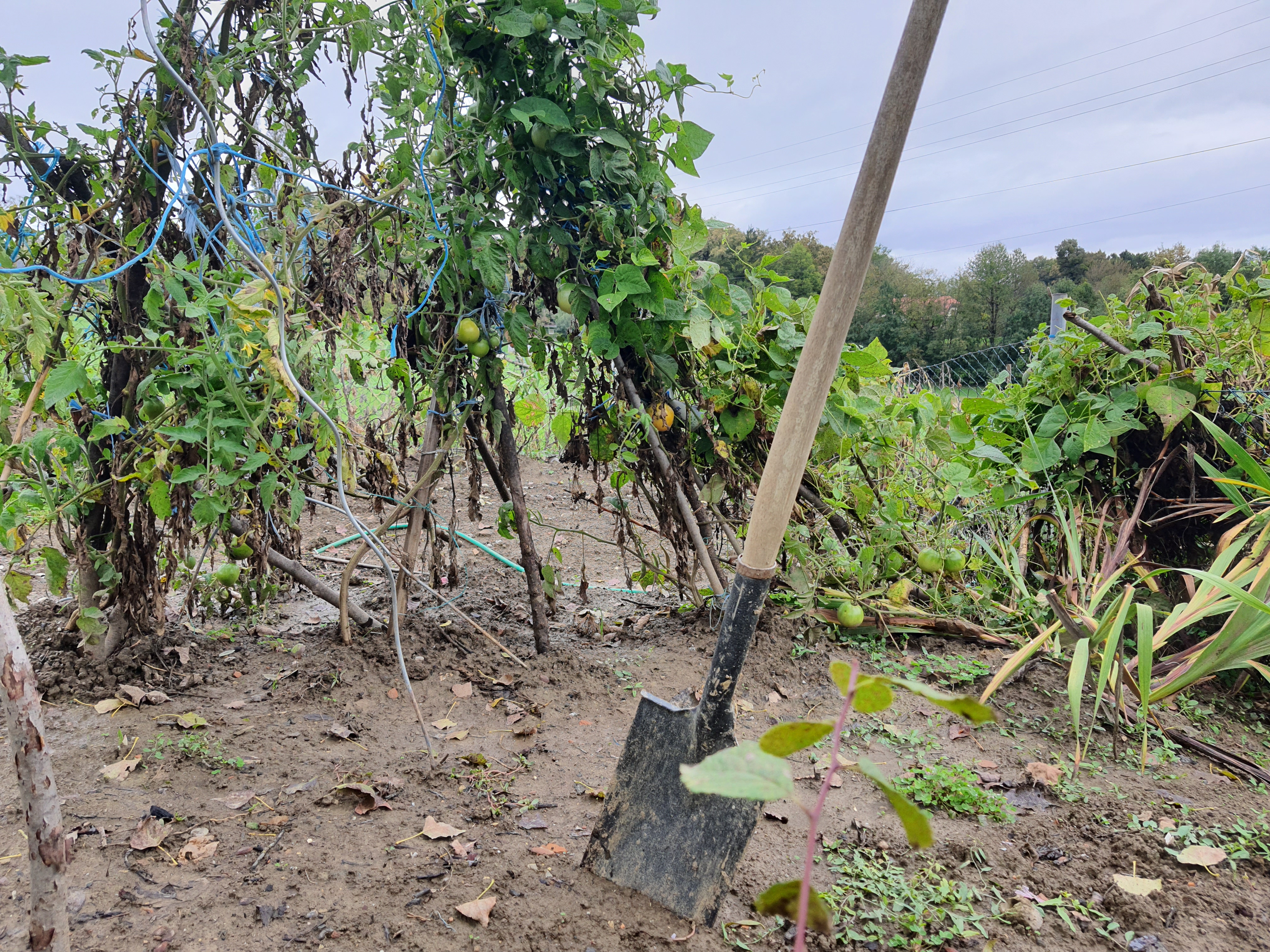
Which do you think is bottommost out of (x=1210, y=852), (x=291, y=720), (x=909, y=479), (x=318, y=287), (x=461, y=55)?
(x=291, y=720)

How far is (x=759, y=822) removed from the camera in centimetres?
174

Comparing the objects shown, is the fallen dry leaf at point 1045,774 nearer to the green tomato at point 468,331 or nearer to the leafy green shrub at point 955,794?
the leafy green shrub at point 955,794

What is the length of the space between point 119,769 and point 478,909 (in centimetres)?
105

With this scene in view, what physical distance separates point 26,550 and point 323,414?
1157 millimetres

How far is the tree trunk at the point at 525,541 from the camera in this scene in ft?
8.27

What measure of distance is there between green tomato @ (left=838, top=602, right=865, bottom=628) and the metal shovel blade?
1220 mm

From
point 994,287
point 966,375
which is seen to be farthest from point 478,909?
point 994,287

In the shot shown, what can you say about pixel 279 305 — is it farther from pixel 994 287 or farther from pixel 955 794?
pixel 994 287

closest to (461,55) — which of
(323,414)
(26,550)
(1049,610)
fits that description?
(323,414)

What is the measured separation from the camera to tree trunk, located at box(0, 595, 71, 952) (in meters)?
0.99

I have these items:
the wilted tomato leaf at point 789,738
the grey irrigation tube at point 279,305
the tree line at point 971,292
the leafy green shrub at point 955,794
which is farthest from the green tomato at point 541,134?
the tree line at point 971,292

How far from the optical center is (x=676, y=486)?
2.54 m

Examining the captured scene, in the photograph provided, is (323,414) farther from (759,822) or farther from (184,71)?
(759,822)

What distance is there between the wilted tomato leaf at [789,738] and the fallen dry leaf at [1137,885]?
1.36m
